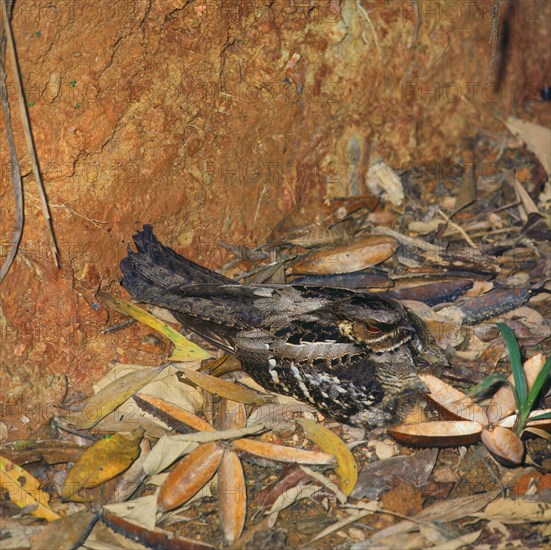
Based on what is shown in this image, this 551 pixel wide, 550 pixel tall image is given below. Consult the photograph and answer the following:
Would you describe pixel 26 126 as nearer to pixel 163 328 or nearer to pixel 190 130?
pixel 190 130

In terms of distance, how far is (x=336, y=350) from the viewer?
356 centimetres

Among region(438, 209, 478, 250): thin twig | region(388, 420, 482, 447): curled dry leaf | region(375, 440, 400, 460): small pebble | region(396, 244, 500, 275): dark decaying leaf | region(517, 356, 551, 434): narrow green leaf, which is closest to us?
region(517, 356, 551, 434): narrow green leaf

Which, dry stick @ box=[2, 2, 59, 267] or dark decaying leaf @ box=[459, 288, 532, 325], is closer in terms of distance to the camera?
dry stick @ box=[2, 2, 59, 267]

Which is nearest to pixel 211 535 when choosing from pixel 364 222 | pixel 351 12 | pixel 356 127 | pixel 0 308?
pixel 0 308

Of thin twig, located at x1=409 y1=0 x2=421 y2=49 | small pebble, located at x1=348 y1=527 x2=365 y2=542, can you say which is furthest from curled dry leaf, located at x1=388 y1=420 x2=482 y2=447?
thin twig, located at x1=409 y1=0 x2=421 y2=49

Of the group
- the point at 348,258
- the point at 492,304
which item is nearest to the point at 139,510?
the point at 348,258

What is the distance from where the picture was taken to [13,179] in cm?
326

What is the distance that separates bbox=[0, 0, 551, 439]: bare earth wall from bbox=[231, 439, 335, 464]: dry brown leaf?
2.57 feet

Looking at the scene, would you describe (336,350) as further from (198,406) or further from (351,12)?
(351,12)

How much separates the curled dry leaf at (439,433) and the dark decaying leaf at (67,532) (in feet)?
4.52

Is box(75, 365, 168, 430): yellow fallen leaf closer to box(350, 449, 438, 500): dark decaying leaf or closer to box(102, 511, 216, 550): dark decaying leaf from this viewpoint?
box(102, 511, 216, 550): dark decaying leaf

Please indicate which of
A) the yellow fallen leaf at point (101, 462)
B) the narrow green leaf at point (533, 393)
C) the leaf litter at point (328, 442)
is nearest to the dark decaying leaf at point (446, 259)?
the leaf litter at point (328, 442)

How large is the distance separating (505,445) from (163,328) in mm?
1788

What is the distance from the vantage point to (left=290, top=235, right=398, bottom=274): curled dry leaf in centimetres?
434
